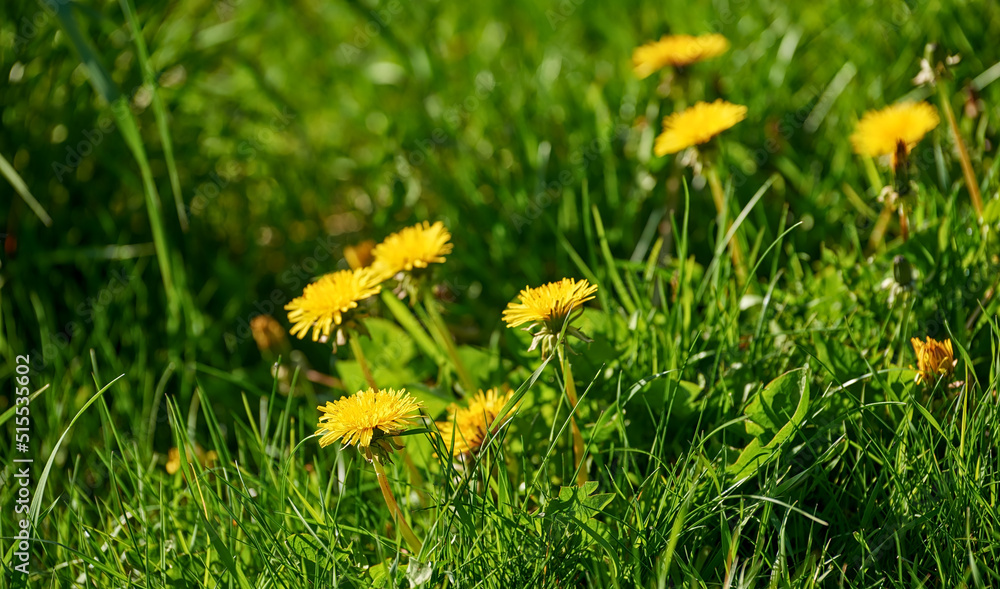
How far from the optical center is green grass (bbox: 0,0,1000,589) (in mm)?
1246

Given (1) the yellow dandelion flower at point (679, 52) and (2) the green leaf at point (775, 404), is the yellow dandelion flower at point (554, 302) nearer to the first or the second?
(2) the green leaf at point (775, 404)

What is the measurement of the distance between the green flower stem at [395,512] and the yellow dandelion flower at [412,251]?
0.41 meters

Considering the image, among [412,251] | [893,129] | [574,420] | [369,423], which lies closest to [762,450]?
[574,420]

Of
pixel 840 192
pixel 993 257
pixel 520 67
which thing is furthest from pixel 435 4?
pixel 993 257

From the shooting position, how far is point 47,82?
2.40 metres

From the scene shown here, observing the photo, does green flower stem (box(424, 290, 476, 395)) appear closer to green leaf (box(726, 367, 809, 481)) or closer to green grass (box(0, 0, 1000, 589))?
green grass (box(0, 0, 1000, 589))

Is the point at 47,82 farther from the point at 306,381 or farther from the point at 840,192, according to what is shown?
the point at 840,192

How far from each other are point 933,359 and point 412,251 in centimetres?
90

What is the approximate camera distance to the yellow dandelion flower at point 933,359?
134 centimetres

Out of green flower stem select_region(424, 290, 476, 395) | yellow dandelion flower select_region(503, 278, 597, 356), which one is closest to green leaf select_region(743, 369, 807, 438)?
yellow dandelion flower select_region(503, 278, 597, 356)

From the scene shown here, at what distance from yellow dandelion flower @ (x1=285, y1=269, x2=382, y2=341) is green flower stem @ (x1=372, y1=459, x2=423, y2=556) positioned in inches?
11.5

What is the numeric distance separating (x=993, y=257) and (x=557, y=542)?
105 cm

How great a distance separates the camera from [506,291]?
2195 millimetres

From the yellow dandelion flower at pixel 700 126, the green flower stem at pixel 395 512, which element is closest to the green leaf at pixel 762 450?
the green flower stem at pixel 395 512
